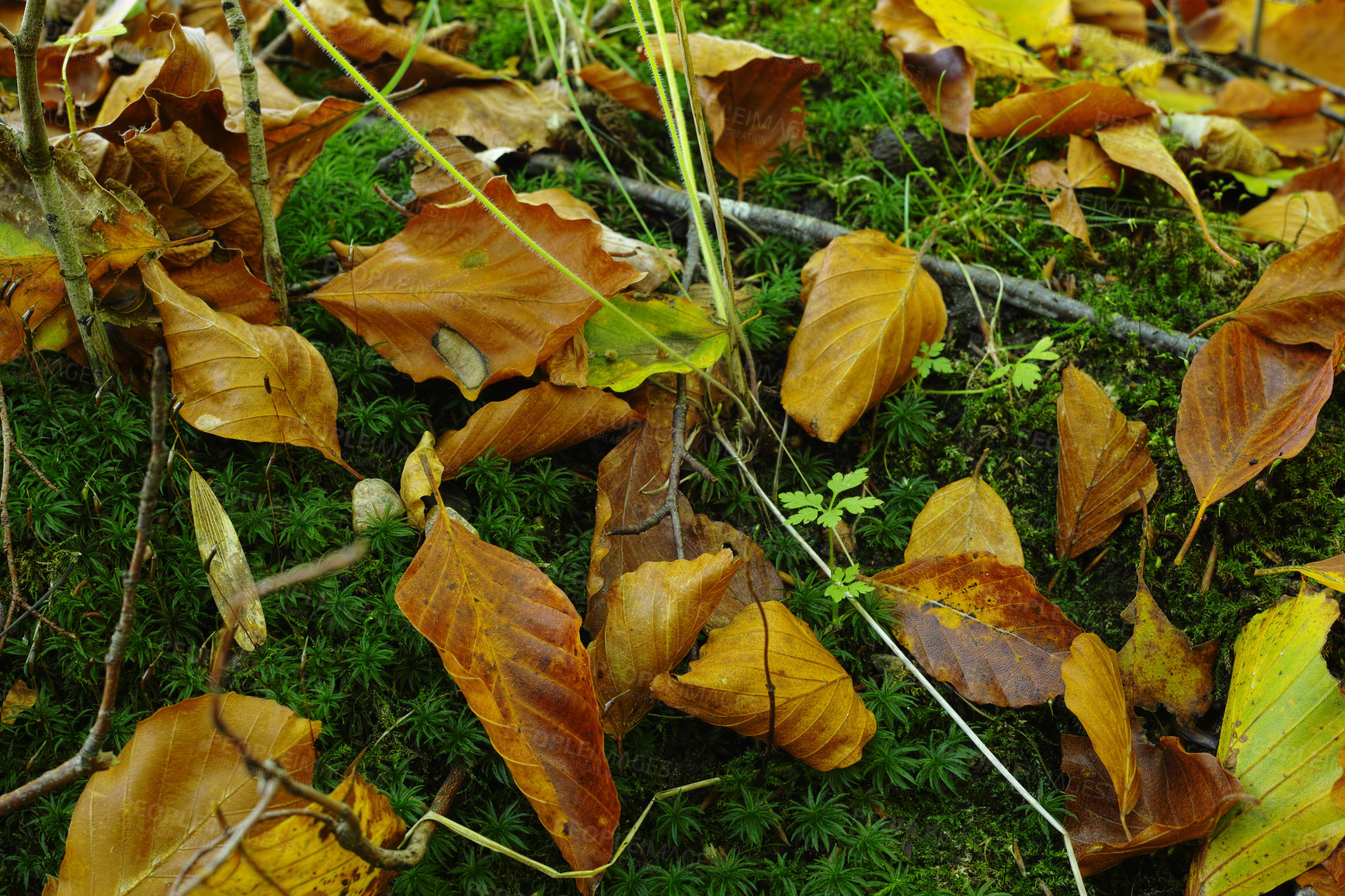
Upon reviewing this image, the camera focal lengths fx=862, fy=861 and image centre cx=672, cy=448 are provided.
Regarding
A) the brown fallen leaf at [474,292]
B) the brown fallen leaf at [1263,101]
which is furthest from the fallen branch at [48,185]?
the brown fallen leaf at [1263,101]

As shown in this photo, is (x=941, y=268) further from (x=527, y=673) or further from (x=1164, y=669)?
(x=527, y=673)

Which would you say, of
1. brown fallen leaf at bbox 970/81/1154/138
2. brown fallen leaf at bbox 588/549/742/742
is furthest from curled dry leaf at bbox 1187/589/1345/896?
brown fallen leaf at bbox 970/81/1154/138

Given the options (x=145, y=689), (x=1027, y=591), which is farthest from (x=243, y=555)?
(x=1027, y=591)

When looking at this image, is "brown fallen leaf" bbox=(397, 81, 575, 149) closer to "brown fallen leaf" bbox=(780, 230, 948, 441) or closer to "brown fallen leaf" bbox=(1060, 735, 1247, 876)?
"brown fallen leaf" bbox=(780, 230, 948, 441)

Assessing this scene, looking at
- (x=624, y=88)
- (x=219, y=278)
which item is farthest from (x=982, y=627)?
(x=624, y=88)

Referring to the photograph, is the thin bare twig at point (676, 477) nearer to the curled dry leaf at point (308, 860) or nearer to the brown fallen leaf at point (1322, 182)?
the curled dry leaf at point (308, 860)

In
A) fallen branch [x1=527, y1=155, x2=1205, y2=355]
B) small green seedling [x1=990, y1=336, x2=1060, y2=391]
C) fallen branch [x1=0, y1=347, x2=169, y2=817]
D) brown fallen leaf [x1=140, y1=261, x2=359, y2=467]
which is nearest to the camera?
fallen branch [x1=0, y1=347, x2=169, y2=817]
